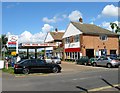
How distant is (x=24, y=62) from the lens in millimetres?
26516

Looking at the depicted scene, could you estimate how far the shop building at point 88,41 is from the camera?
53.8 meters

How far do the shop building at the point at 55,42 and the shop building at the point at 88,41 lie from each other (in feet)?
15.0

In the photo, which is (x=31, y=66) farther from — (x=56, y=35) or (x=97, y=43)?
(x=56, y=35)

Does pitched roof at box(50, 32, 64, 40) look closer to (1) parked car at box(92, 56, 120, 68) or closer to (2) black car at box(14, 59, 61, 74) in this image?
(1) parked car at box(92, 56, 120, 68)

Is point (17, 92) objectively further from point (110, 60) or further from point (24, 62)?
point (110, 60)

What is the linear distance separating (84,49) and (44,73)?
27.3 meters

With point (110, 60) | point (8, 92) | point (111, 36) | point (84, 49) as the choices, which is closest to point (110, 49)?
point (111, 36)

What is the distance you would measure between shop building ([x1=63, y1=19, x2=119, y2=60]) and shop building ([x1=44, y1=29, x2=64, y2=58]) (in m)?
4.58

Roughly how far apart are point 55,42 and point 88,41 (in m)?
19.6

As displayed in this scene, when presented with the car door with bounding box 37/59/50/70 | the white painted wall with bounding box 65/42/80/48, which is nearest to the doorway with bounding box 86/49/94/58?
the white painted wall with bounding box 65/42/80/48

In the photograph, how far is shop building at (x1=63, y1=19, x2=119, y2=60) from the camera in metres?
53.8

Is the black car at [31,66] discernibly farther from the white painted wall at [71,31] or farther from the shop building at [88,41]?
the white painted wall at [71,31]

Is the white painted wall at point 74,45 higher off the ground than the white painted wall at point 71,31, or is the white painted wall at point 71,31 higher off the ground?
the white painted wall at point 71,31

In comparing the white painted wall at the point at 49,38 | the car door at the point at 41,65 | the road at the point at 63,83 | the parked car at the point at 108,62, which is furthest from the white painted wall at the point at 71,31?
the road at the point at 63,83
